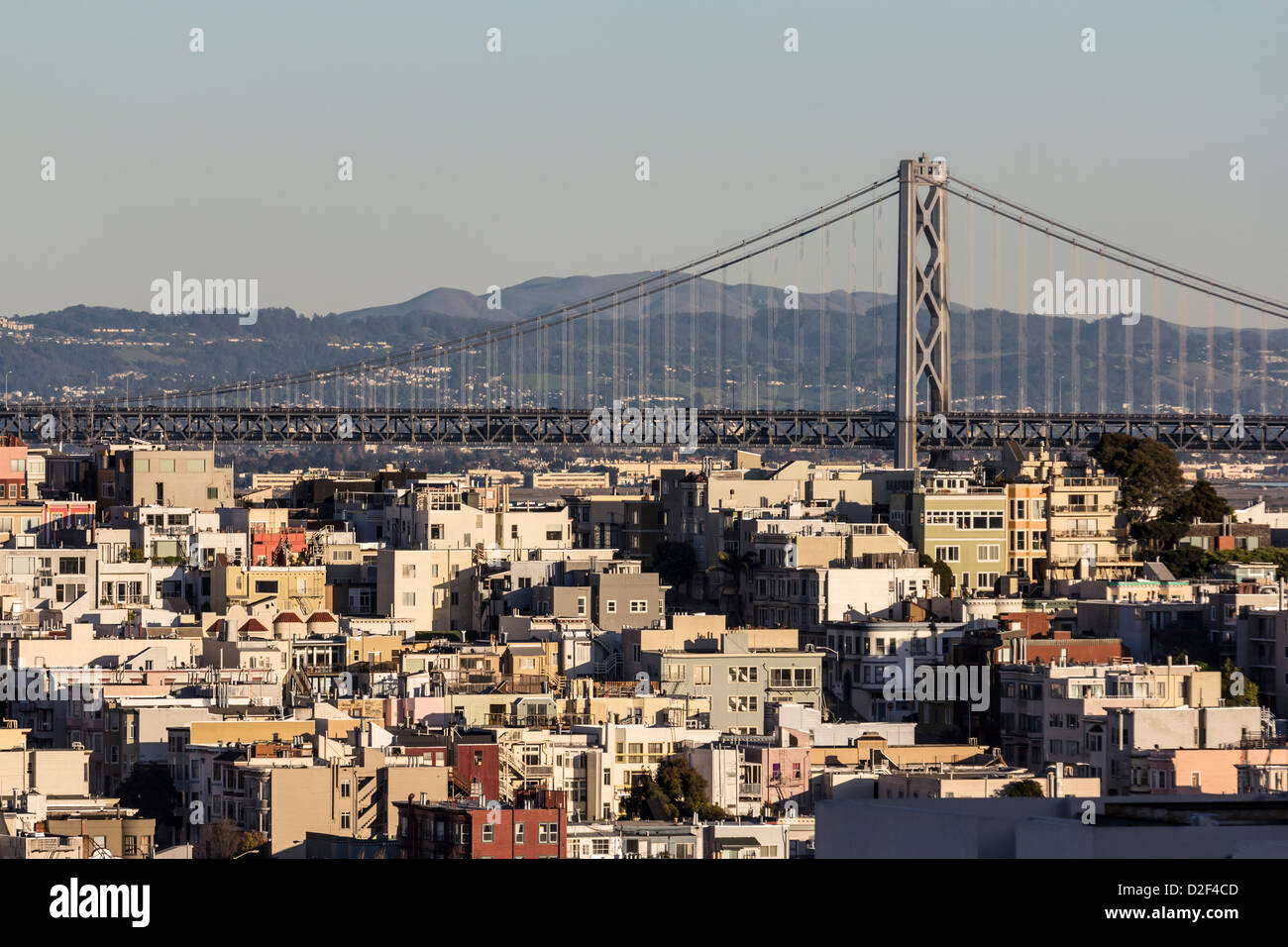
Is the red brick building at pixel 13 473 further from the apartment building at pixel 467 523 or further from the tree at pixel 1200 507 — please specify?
the tree at pixel 1200 507

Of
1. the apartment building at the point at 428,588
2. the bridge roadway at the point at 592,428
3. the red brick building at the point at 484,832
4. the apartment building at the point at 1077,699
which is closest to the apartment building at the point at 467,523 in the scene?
the apartment building at the point at 428,588

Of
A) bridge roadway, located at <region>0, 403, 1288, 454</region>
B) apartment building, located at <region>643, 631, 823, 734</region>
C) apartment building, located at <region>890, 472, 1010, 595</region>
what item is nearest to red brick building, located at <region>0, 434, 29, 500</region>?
bridge roadway, located at <region>0, 403, 1288, 454</region>

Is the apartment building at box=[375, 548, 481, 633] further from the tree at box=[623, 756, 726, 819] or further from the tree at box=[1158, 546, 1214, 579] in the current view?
the tree at box=[623, 756, 726, 819]

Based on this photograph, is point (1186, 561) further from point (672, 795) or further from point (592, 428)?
point (592, 428)

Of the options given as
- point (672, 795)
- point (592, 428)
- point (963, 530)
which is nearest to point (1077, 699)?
point (672, 795)

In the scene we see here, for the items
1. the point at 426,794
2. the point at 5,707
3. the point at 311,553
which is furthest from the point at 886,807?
the point at 311,553

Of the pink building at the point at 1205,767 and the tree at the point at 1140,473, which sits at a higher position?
the tree at the point at 1140,473
